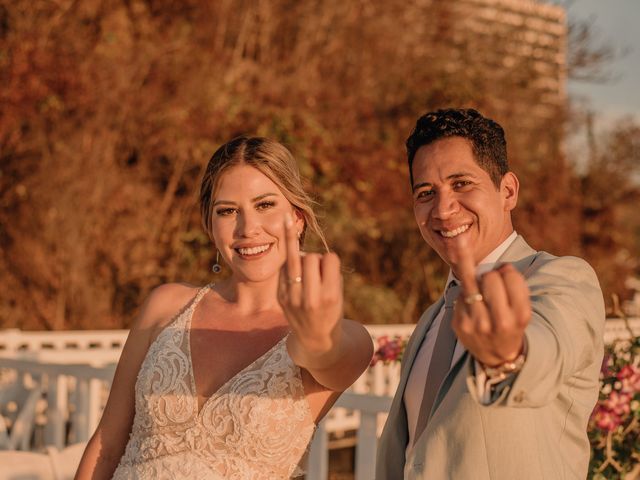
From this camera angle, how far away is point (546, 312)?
1.75 m

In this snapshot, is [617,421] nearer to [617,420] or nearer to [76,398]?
[617,420]

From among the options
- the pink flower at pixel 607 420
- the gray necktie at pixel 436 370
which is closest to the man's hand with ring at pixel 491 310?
the gray necktie at pixel 436 370

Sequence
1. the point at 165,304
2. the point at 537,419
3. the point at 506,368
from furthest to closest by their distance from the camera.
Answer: the point at 165,304 < the point at 537,419 < the point at 506,368

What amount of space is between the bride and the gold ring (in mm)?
961

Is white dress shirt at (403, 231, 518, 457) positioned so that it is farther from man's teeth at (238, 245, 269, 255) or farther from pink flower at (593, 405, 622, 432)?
pink flower at (593, 405, 622, 432)

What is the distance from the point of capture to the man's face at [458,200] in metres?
2.30

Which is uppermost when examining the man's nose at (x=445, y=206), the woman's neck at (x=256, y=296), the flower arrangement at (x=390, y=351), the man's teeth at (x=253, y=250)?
the man's nose at (x=445, y=206)

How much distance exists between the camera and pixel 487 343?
1.53 m

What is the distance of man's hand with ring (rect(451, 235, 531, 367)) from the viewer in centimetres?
147

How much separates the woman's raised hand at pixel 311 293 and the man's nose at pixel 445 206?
55 cm

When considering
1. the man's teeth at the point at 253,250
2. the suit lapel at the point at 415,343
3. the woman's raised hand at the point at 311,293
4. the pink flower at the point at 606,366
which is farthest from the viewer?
the pink flower at the point at 606,366

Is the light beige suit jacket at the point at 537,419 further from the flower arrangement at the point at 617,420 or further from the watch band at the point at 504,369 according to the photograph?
the flower arrangement at the point at 617,420

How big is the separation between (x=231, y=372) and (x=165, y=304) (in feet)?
1.35

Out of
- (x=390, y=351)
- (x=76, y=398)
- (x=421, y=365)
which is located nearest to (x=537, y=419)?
(x=421, y=365)
